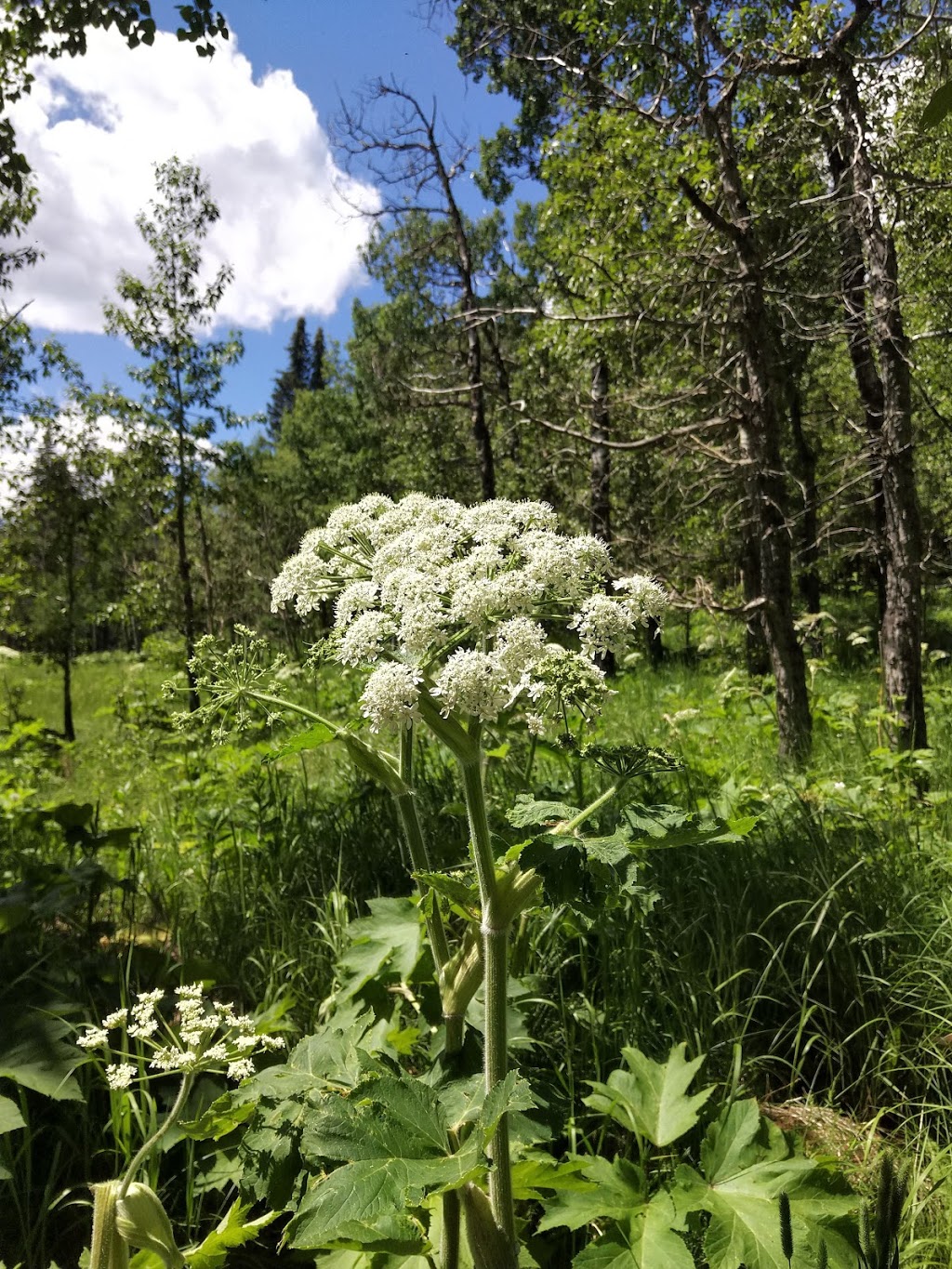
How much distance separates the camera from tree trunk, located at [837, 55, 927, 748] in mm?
4820

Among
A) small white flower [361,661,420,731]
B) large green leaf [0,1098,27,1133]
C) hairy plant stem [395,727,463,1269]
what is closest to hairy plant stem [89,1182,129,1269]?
large green leaf [0,1098,27,1133]

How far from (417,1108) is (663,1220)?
0.60m

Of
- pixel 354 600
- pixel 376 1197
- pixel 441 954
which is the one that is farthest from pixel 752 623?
pixel 376 1197

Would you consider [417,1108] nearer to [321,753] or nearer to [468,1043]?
[468,1043]

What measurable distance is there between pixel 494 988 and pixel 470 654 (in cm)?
63

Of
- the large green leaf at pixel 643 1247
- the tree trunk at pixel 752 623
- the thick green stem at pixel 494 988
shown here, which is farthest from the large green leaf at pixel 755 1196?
the tree trunk at pixel 752 623

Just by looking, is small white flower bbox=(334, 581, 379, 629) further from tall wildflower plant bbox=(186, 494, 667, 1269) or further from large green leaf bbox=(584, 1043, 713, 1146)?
large green leaf bbox=(584, 1043, 713, 1146)

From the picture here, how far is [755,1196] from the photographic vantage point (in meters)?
1.48

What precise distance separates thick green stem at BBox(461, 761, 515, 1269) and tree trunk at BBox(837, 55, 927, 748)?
4.27 meters

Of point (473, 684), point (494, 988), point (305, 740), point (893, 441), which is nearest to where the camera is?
point (473, 684)

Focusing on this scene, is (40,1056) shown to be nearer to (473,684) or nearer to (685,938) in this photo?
(473,684)

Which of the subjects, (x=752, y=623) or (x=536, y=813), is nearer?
(x=536, y=813)

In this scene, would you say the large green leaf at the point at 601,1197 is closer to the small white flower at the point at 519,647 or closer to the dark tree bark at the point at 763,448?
the small white flower at the point at 519,647

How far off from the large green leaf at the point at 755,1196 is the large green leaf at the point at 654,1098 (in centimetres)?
7
